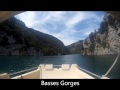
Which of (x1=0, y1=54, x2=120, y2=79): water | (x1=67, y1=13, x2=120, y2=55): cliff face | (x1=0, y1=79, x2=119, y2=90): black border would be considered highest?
(x1=67, y1=13, x2=120, y2=55): cliff face

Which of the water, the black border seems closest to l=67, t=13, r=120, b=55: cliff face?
the black border

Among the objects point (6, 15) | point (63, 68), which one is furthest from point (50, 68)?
point (6, 15)

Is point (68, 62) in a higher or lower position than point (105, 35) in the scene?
lower

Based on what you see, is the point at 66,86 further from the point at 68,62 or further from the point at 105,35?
the point at 105,35

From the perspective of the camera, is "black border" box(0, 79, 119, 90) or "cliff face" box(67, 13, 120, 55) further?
"cliff face" box(67, 13, 120, 55)

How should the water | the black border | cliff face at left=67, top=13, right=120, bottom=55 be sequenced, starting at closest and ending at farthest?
the black border, cliff face at left=67, top=13, right=120, bottom=55, the water

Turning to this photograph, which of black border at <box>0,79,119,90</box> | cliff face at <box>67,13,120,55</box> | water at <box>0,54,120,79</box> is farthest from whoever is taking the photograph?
water at <box>0,54,120,79</box>

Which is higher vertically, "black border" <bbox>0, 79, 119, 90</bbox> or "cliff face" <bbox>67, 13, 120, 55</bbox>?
"cliff face" <bbox>67, 13, 120, 55</bbox>

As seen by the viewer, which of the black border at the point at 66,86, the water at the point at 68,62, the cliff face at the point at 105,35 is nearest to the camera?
the black border at the point at 66,86

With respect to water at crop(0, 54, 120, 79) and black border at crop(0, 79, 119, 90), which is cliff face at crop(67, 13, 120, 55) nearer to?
black border at crop(0, 79, 119, 90)

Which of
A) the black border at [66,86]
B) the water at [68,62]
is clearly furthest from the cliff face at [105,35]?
the water at [68,62]

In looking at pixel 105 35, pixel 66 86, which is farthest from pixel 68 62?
pixel 66 86

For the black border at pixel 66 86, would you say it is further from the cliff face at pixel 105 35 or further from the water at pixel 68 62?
the water at pixel 68 62
